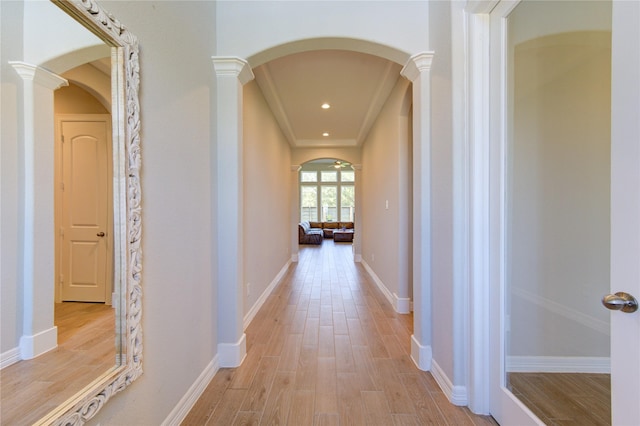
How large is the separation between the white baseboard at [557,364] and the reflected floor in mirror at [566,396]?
0.06 ft

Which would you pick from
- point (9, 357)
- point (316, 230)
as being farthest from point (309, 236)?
point (9, 357)

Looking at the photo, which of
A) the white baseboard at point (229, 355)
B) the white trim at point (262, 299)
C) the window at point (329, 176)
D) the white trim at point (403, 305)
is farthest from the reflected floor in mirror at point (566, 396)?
the window at point (329, 176)

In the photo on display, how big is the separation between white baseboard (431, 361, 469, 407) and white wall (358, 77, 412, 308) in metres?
1.51

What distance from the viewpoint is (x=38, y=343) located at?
854 mm

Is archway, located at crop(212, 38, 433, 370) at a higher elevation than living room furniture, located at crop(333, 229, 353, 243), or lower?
higher

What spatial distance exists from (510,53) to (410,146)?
197 cm

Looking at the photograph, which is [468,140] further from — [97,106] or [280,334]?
[280,334]

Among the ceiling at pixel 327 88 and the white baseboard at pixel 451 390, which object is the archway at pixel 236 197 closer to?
the white baseboard at pixel 451 390

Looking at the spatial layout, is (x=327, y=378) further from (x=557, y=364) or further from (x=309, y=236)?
(x=309, y=236)

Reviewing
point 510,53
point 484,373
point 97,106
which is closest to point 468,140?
point 510,53

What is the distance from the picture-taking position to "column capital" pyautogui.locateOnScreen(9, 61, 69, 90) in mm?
772

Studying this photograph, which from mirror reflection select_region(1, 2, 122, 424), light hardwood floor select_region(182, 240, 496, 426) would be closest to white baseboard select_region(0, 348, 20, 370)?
mirror reflection select_region(1, 2, 122, 424)

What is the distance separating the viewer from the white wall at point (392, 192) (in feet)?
11.2

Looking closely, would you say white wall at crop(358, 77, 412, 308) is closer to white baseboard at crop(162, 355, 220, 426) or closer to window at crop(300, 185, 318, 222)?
white baseboard at crop(162, 355, 220, 426)
